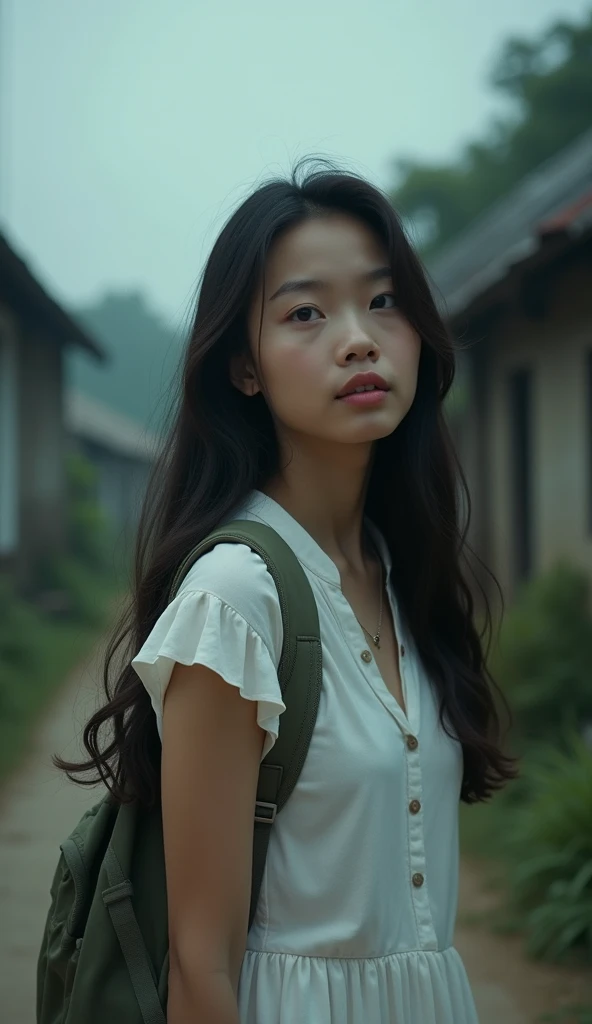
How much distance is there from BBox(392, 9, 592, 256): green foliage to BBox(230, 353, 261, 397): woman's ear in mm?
19864

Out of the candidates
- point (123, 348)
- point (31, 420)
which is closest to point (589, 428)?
point (31, 420)

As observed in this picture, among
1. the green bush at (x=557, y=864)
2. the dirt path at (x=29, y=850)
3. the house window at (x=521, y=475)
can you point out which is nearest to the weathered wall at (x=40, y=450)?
the dirt path at (x=29, y=850)

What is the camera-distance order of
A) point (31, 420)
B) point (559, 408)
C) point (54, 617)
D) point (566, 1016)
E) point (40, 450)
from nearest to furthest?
point (566, 1016) → point (559, 408) → point (54, 617) → point (31, 420) → point (40, 450)

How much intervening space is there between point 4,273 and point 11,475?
293cm

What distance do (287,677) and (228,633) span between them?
0.12m

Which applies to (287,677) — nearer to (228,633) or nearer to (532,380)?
(228,633)

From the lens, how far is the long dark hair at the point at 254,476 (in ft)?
5.09

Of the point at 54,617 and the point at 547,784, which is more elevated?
the point at 54,617

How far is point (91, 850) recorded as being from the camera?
1.49 meters

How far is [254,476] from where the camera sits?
1.65 metres

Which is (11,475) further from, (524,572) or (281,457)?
(281,457)

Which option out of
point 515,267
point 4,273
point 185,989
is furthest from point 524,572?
point 185,989

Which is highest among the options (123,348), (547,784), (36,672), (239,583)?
(123,348)

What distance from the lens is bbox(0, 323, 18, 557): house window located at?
10.5m
